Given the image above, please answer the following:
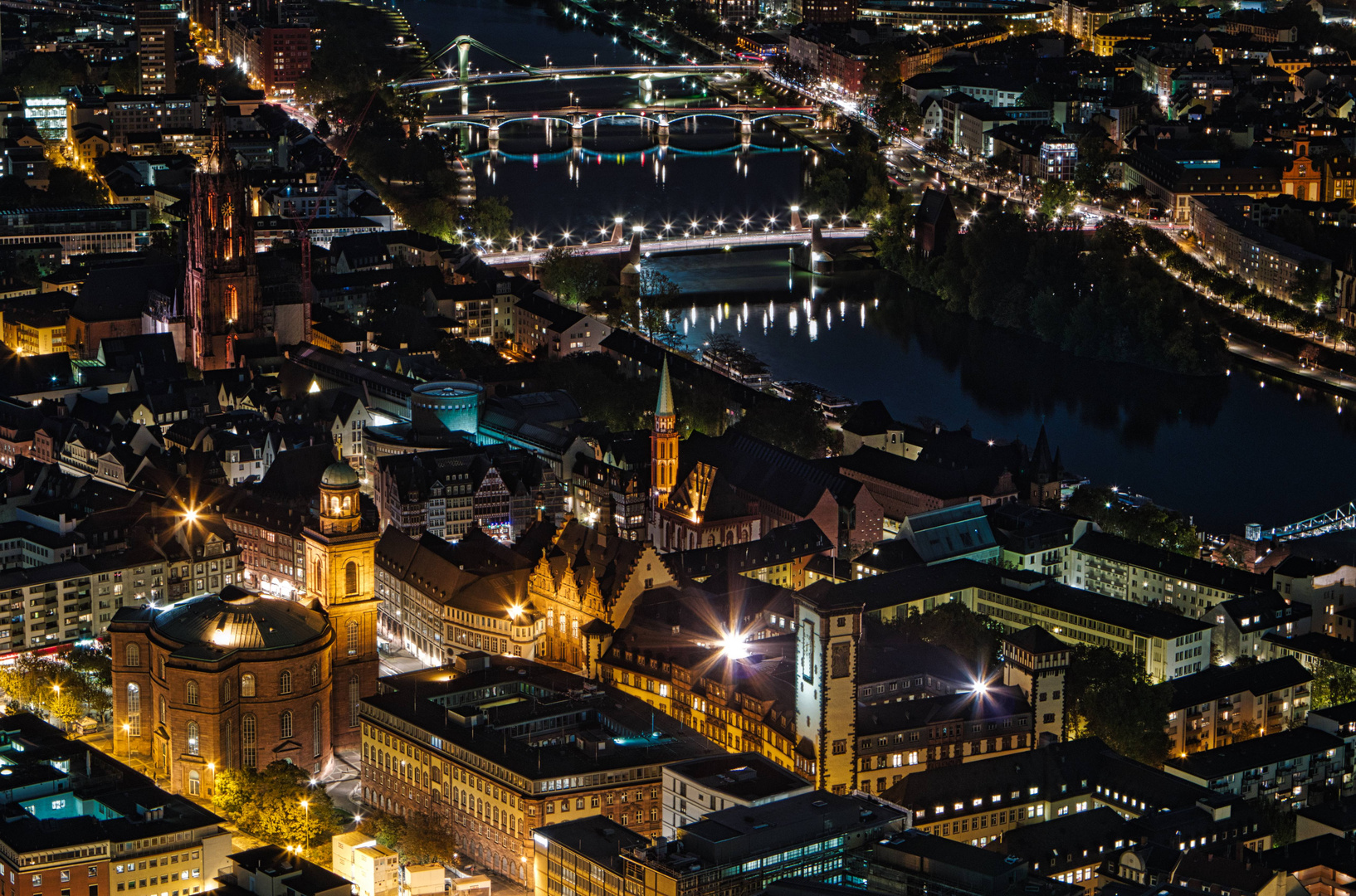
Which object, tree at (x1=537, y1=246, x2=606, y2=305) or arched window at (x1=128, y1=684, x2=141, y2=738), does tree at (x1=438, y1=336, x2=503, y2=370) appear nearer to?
tree at (x1=537, y1=246, x2=606, y2=305)

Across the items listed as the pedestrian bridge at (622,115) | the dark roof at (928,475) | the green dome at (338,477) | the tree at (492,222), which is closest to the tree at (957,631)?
the dark roof at (928,475)

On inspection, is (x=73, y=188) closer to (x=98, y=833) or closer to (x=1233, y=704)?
(x=1233, y=704)

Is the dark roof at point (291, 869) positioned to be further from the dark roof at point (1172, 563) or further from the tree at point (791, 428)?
the tree at point (791, 428)

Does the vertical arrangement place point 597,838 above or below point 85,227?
below

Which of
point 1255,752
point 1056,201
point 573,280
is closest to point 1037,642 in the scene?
point 1255,752

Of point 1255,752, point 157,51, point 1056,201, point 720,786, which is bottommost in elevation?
point 1255,752

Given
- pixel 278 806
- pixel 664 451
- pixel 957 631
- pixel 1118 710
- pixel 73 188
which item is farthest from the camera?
pixel 73 188

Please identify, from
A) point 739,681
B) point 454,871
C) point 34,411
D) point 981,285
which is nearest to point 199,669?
point 454,871
